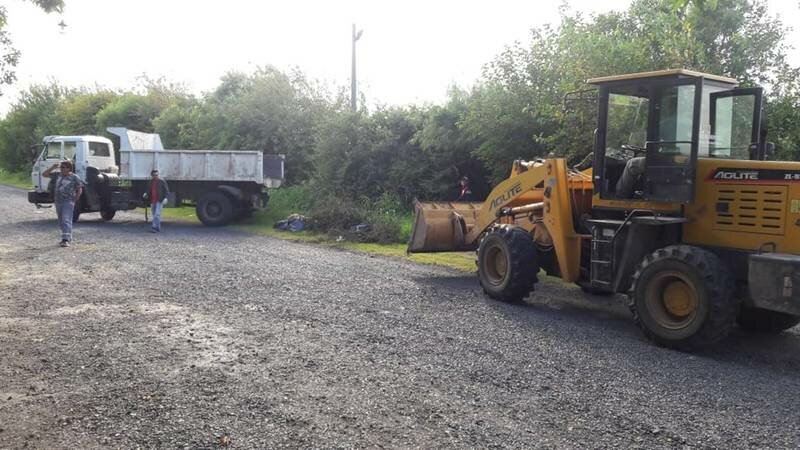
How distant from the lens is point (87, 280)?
9.95 metres

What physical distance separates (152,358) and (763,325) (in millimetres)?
6321

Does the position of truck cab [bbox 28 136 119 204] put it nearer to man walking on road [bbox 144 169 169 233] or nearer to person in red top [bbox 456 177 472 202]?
man walking on road [bbox 144 169 169 233]

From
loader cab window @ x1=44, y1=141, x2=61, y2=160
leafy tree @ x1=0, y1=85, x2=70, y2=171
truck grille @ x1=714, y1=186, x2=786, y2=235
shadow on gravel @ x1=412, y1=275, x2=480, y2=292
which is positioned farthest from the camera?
leafy tree @ x1=0, y1=85, x2=70, y2=171

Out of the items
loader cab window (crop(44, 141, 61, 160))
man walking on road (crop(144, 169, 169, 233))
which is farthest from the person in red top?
loader cab window (crop(44, 141, 61, 160))

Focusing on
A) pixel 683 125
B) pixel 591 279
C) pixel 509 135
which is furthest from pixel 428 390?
pixel 509 135

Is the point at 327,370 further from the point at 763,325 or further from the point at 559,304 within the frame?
the point at 763,325

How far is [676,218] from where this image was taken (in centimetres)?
722

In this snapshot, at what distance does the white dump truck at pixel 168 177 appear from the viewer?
19609 mm

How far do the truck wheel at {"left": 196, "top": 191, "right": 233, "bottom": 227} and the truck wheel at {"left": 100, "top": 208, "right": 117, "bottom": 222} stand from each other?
2.62 m

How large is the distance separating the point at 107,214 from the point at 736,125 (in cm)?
1778

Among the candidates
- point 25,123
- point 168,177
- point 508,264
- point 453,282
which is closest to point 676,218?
point 508,264

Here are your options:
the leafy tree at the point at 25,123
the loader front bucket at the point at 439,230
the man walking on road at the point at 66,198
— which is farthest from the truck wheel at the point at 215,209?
Answer: the leafy tree at the point at 25,123

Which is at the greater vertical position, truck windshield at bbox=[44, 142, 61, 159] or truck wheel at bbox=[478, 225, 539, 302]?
truck windshield at bbox=[44, 142, 61, 159]

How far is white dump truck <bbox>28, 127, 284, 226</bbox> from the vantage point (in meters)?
19.6
